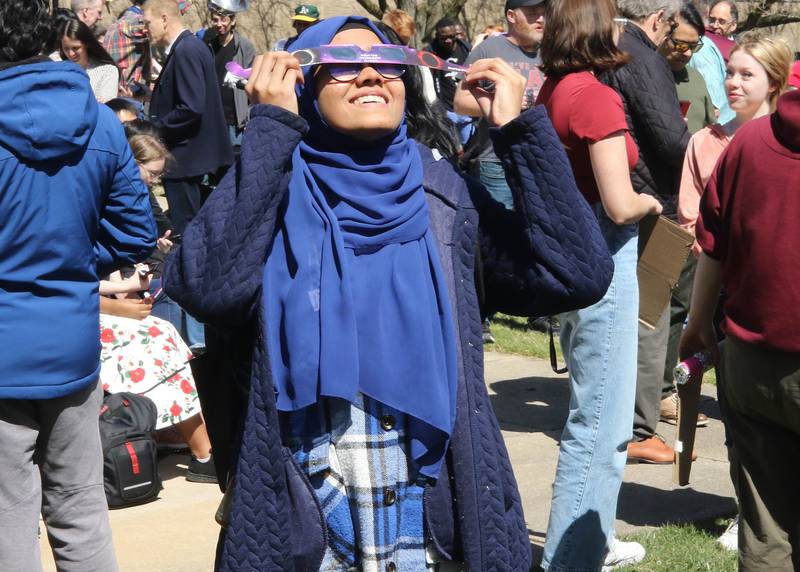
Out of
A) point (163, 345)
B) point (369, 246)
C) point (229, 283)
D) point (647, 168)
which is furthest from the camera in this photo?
point (163, 345)

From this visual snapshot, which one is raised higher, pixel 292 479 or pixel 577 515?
pixel 292 479

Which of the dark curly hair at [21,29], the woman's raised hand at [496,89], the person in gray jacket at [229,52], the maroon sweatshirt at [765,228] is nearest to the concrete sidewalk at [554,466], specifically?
the maroon sweatshirt at [765,228]

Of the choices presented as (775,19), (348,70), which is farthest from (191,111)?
(775,19)

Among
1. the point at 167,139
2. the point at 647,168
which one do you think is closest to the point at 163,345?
the point at 647,168

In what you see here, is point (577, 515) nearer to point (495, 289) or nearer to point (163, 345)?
point (495, 289)

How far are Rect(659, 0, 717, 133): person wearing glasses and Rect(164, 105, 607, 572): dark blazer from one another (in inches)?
174

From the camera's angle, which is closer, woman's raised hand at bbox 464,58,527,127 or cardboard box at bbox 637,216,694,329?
woman's raised hand at bbox 464,58,527,127

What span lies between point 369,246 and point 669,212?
135 inches

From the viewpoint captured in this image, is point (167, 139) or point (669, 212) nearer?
point (669, 212)

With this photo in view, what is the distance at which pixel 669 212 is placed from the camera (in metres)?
5.57

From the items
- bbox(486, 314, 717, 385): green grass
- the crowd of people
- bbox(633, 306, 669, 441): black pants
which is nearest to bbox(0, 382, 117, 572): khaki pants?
the crowd of people

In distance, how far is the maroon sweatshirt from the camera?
10.3 feet

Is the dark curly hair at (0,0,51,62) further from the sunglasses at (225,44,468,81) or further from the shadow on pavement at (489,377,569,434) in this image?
the shadow on pavement at (489,377,569,434)

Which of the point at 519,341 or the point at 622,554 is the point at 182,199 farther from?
the point at 622,554
